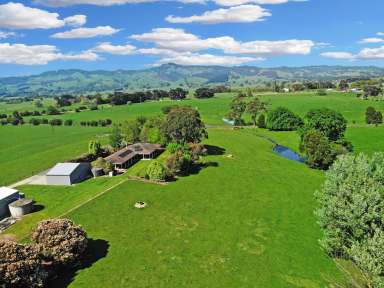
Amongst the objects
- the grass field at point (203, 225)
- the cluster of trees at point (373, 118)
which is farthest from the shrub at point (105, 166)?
the cluster of trees at point (373, 118)

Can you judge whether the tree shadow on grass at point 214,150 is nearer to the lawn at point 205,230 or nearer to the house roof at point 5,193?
the lawn at point 205,230

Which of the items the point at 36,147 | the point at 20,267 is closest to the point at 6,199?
the point at 20,267

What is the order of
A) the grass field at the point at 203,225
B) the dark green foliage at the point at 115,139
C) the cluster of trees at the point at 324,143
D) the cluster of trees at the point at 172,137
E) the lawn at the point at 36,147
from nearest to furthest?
the grass field at the point at 203,225 < the cluster of trees at the point at 172,137 < the cluster of trees at the point at 324,143 < the lawn at the point at 36,147 < the dark green foliage at the point at 115,139

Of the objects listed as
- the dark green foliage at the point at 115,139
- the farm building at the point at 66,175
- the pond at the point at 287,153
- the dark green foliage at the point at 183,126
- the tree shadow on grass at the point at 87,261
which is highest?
the dark green foliage at the point at 183,126

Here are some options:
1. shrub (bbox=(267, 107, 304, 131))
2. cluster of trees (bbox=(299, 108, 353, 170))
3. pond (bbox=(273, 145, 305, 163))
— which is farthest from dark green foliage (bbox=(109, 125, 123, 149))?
shrub (bbox=(267, 107, 304, 131))

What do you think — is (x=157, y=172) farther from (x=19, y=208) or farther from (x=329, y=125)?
(x=329, y=125)

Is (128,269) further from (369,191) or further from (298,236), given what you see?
(369,191)

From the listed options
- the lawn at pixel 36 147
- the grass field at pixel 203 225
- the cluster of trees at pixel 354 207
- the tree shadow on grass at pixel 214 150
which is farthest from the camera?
the tree shadow on grass at pixel 214 150
